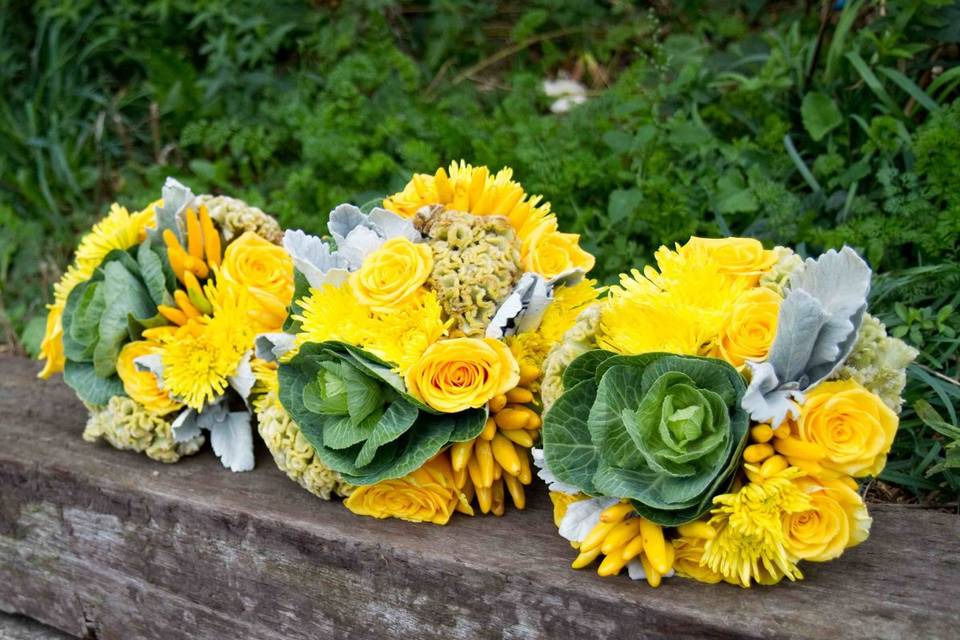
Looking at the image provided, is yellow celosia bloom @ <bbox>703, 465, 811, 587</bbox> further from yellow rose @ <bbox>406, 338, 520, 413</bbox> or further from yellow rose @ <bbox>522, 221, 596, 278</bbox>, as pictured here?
yellow rose @ <bbox>522, 221, 596, 278</bbox>

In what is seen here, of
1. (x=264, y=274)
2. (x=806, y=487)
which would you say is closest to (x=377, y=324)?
(x=264, y=274)

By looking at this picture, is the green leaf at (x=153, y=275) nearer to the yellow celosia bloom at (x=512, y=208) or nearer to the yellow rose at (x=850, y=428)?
the yellow celosia bloom at (x=512, y=208)

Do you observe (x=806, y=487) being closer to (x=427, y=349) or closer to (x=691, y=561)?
(x=691, y=561)

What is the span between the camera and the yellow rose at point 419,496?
5.87 feet

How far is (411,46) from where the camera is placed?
400 centimetres

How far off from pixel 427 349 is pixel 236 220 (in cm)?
75

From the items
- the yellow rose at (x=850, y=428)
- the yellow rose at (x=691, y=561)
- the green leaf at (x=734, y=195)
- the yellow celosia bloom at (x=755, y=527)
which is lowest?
the yellow rose at (x=691, y=561)

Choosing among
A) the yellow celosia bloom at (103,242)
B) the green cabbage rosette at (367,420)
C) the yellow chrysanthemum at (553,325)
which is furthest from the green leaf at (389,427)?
the yellow celosia bloom at (103,242)

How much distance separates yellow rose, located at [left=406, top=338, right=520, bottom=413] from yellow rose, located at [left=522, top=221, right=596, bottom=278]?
0.22 m

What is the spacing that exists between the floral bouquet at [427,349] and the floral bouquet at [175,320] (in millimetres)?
156

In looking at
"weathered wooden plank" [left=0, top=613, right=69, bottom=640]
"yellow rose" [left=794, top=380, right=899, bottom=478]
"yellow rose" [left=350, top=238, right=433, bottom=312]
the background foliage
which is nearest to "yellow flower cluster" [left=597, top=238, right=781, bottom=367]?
"yellow rose" [left=794, top=380, right=899, bottom=478]

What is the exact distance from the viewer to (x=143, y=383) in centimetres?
210

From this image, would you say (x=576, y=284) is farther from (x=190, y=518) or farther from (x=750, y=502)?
(x=190, y=518)

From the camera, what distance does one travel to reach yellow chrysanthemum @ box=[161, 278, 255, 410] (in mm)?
2002
